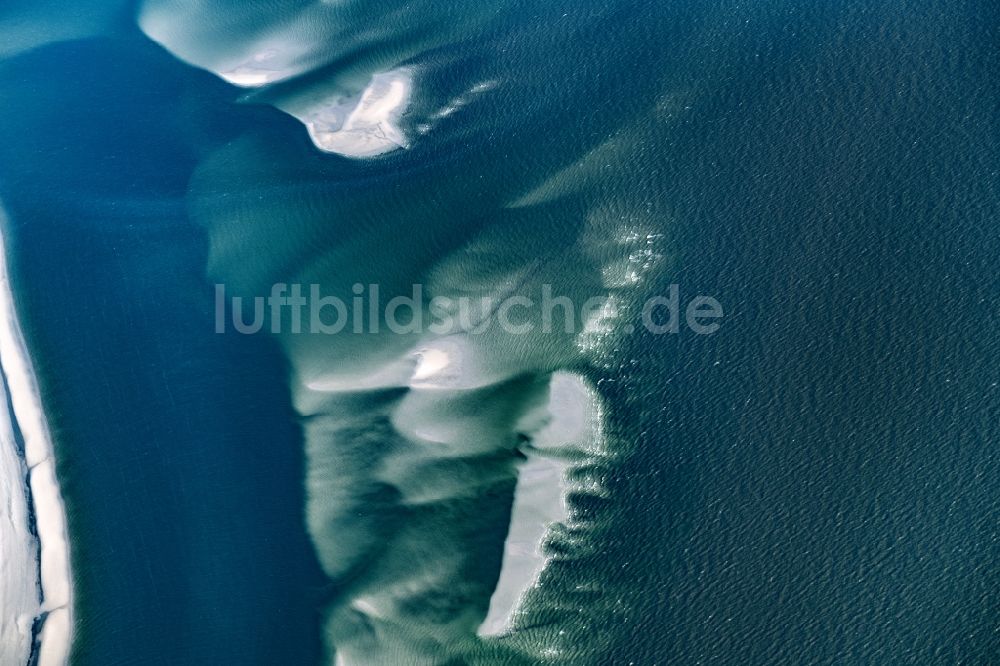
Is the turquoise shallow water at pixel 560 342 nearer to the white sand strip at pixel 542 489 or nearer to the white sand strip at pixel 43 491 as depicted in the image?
the white sand strip at pixel 542 489

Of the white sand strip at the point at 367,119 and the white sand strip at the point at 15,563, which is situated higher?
the white sand strip at the point at 367,119

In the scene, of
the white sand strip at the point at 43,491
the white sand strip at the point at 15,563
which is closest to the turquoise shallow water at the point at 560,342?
the white sand strip at the point at 43,491

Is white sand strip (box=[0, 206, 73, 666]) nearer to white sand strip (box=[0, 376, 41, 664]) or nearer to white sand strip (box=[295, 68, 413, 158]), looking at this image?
white sand strip (box=[0, 376, 41, 664])

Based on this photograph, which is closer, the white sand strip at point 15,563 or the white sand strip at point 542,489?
the white sand strip at point 542,489

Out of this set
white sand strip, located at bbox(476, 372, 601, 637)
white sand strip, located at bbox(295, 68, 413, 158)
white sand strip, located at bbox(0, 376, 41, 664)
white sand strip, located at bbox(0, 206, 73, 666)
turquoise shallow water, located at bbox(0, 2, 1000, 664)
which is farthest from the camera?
white sand strip, located at bbox(295, 68, 413, 158)

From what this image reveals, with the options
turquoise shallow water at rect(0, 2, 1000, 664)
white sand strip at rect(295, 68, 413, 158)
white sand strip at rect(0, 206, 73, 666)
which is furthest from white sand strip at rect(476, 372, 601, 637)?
white sand strip at rect(295, 68, 413, 158)

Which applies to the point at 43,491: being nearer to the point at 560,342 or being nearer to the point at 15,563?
the point at 15,563

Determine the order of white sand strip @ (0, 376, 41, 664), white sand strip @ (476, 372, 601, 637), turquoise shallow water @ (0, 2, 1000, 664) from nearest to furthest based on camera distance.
A: turquoise shallow water @ (0, 2, 1000, 664) < white sand strip @ (476, 372, 601, 637) < white sand strip @ (0, 376, 41, 664)
